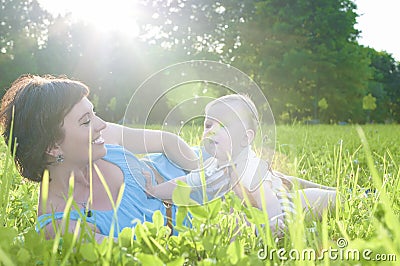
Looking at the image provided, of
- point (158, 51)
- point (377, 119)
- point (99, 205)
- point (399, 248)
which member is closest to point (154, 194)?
point (99, 205)

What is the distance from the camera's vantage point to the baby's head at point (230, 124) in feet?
6.97

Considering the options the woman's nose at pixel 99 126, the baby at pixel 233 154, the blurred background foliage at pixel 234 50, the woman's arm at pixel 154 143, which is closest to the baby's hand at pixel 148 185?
the baby at pixel 233 154

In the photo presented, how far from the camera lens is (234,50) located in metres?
27.8

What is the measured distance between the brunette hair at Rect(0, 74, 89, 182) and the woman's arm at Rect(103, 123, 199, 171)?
0.71 metres

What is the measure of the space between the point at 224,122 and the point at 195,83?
0.33 metres

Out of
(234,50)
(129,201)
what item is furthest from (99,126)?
(234,50)

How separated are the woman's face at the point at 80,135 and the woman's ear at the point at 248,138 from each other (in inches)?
27.6

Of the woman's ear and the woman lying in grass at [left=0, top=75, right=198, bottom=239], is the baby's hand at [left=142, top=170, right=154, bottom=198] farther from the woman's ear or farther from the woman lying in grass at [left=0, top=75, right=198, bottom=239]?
the woman's ear

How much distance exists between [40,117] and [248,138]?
99 centimetres

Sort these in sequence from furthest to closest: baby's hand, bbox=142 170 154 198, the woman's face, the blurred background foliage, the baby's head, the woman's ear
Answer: the blurred background foliage
baby's hand, bbox=142 170 154 198
the woman's face
the woman's ear
the baby's head

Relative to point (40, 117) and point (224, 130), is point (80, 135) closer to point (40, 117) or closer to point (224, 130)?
point (40, 117)

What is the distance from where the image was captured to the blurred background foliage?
1027 inches

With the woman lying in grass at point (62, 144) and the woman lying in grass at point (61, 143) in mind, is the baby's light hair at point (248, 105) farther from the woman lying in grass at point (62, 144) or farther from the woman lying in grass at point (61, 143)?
the woman lying in grass at point (61, 143)

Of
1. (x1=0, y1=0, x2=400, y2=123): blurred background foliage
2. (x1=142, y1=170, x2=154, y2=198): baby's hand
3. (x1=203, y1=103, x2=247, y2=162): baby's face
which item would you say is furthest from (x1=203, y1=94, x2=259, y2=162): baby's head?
(x1=0, y1=0, x2=400, y2=123): blurred background foliage
